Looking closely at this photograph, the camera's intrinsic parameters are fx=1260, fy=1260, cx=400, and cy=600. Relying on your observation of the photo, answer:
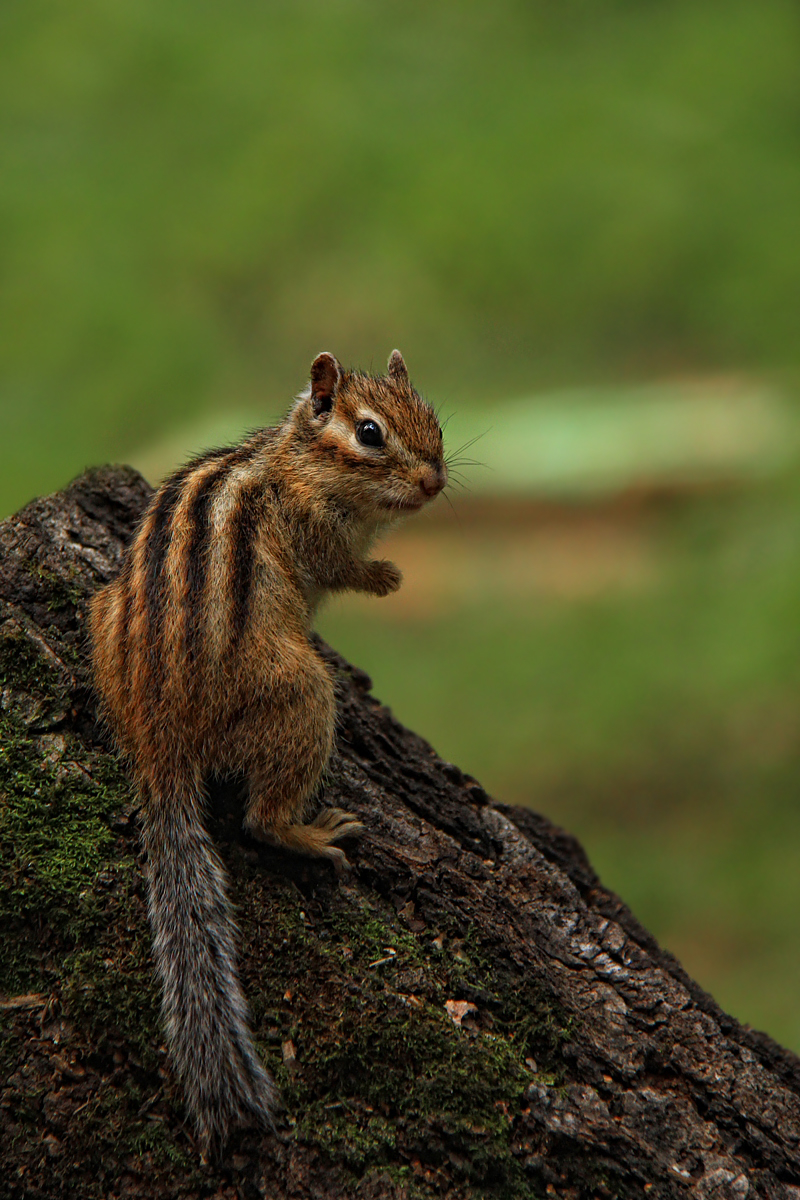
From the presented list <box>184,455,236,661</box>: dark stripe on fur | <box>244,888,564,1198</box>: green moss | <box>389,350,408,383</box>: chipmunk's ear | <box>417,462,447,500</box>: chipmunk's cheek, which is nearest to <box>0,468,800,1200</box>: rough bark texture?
<box>244,888,564,1198</box>: green moss

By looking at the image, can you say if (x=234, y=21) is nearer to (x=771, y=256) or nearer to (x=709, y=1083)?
(x=771, y=256)

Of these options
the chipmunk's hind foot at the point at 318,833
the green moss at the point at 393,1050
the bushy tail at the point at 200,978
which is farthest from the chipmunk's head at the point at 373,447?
the green moss at the point at 393,1050

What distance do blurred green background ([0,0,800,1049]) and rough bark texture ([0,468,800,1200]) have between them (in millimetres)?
4947

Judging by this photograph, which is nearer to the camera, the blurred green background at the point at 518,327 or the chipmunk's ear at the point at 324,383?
the chipmunk's ear at the point at 324,383

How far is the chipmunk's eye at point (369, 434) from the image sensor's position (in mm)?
4828

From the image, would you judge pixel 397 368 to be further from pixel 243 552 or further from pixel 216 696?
pixel 216 696

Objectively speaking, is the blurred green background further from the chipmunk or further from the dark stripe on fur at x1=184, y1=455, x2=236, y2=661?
the dark stripe on fur at x1=184, y1=455, x2=236, y2=661

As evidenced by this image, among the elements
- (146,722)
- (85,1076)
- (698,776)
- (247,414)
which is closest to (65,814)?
(146,722)

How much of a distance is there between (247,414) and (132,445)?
4.24 ft

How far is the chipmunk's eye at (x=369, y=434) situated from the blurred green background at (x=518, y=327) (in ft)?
17.3

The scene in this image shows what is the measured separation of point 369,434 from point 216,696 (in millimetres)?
1415

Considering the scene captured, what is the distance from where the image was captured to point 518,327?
15.2 meters

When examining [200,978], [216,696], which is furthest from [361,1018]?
[216,696]

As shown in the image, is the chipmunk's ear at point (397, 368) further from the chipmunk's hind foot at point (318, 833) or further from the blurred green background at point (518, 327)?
the blurred green background at point (518, 327)
